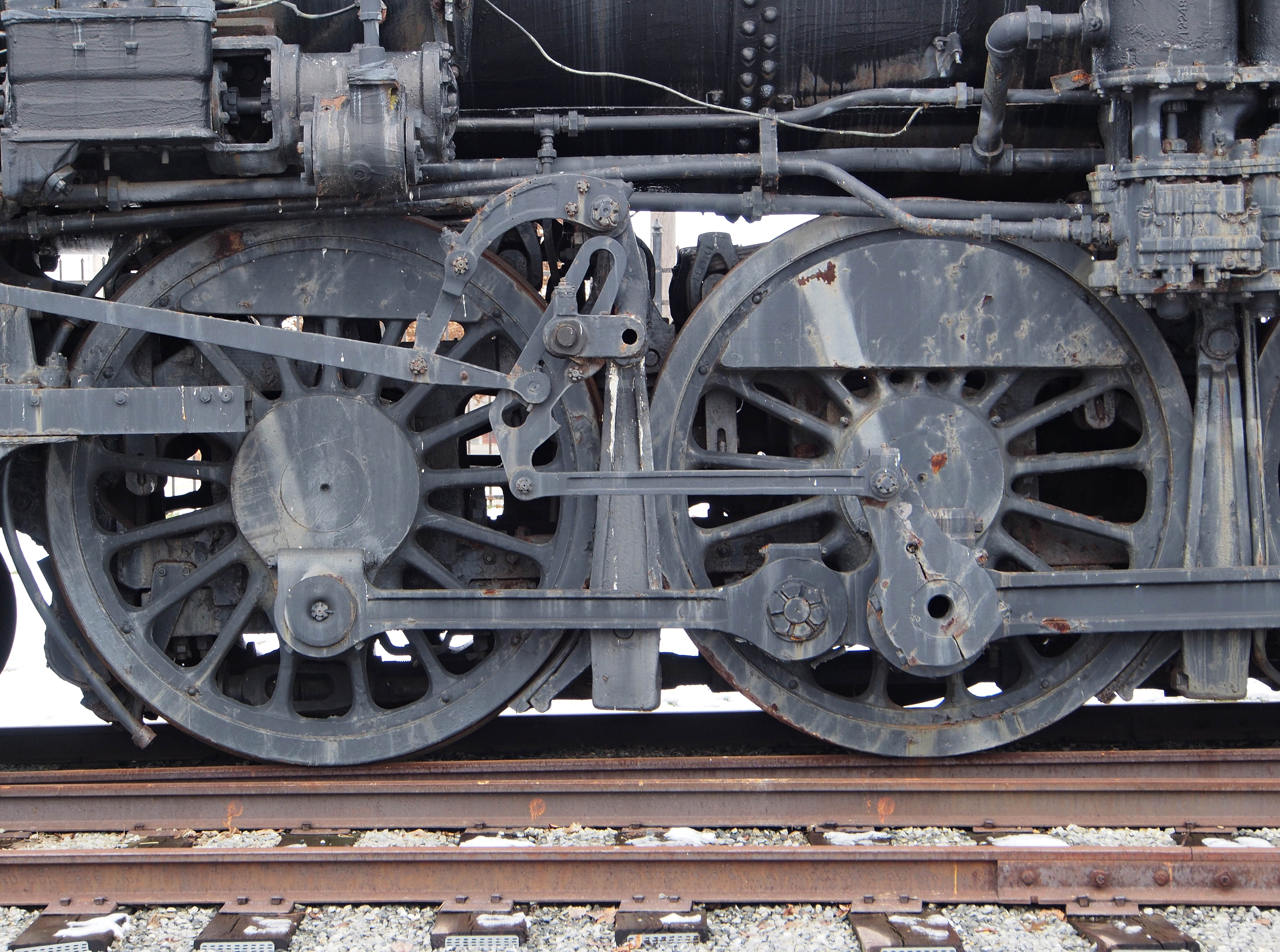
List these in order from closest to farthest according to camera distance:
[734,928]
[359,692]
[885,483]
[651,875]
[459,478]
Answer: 1. [734,928]
2. [651,875]
3. [885,483]
4. [459,478]
5. [359,692]

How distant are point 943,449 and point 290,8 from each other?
8.70 feet

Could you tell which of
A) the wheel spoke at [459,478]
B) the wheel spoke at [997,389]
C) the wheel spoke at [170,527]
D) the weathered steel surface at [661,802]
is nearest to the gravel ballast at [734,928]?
the weathered steel surface at [661,802]

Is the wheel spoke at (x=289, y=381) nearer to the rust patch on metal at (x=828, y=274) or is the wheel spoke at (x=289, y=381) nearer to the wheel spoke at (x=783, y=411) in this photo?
the wheel spoke at (x=783, y=411)

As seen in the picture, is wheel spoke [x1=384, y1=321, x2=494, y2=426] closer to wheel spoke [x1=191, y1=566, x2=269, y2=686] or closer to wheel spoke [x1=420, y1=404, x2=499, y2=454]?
wheel spoke [x1=420, y1=404, x2=499, y2=454]

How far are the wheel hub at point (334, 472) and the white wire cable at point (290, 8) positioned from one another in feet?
4.11

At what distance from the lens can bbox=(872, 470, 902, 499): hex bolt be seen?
12.4 feet

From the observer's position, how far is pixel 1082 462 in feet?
13.8

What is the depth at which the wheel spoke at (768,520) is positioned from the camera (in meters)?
4.21

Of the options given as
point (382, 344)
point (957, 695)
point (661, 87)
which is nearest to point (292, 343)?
point (382, 344)

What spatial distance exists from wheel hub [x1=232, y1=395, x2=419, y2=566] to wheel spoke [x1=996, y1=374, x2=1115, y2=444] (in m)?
2.08

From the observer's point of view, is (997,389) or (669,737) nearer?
A: (997,389)

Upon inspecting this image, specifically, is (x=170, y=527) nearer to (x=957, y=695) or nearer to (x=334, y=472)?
(x=334, y=472)

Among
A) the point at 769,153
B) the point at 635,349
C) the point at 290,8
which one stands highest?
the point at 290,8

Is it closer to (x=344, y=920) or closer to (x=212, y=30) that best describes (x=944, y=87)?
(x=212, y=30)
